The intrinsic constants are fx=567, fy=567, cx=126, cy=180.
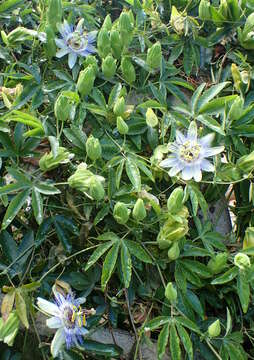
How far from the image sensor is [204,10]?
1.40 metres

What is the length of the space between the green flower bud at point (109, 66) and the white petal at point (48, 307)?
0.51 m

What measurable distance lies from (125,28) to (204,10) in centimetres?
24

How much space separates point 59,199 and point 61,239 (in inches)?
3.7

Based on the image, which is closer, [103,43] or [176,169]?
[176,169]

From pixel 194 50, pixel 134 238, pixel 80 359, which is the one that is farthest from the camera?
pixel 194 50

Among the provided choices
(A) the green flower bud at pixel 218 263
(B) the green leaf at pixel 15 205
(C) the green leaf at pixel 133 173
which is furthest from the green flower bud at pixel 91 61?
(A) the green flower bud at pixel 218 263

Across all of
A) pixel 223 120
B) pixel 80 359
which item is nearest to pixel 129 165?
pixel 223 120

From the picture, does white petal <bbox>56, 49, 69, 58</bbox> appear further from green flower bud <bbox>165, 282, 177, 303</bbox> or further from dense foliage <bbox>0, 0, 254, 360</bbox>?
green flower bud <bbox>165, 282, 177, 303</bbox>

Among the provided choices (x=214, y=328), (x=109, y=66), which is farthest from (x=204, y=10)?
(x=214, y=328)

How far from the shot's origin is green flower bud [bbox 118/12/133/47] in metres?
1.27

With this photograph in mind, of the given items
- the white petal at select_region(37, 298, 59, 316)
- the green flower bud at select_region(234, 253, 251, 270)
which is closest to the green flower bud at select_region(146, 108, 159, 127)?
the green flower bud at select_region(234, 253, 251, 270)

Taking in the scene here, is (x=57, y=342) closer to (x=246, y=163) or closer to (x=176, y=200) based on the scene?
(x=176, y=200)

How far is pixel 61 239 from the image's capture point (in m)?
1.11

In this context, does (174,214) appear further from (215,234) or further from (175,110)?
(175,110)
